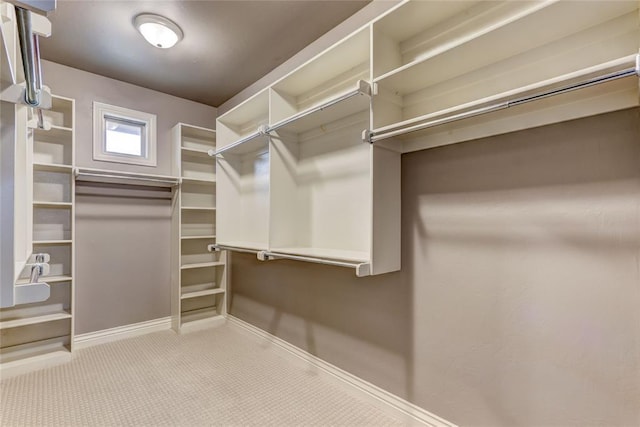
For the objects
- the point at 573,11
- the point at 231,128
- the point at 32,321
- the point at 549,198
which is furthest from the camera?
the point at 231,128

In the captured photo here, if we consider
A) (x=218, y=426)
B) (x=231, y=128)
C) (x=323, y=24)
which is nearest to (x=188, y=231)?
(x=231, y=128)

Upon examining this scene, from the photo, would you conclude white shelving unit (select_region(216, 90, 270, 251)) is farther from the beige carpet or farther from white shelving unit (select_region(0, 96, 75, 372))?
white shelving unit (select_region(0, 96, 75, 372))

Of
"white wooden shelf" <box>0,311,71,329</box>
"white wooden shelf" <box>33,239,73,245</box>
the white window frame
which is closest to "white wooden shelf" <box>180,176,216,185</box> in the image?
the white window frame

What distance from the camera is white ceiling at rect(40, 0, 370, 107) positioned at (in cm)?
206

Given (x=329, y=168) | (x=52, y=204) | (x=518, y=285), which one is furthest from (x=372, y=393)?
(x=52, y=204)

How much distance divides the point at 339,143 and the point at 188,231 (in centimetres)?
215

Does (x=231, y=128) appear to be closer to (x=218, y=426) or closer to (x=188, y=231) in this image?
(x=188, y=231)

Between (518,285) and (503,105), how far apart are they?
0.82 meters

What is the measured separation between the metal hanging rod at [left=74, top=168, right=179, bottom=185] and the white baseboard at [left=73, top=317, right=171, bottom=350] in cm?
150

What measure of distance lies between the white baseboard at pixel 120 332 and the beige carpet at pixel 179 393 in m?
0.14

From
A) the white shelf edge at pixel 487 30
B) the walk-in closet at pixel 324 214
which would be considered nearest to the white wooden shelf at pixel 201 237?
the walk-in closet at pixel 324 214

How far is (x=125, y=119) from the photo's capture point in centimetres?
313

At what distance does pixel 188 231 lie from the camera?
3.40 meters

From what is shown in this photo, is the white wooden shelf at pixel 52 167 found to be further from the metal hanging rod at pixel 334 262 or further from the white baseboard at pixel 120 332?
the metal hanging rod at pixel 334 262
